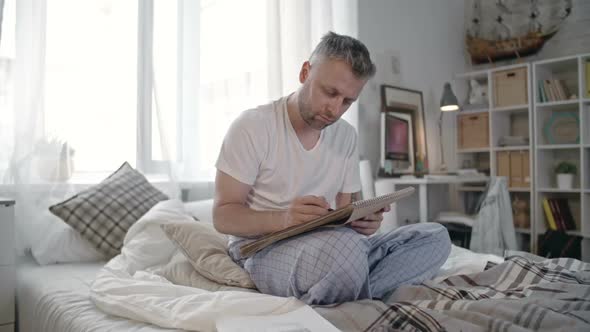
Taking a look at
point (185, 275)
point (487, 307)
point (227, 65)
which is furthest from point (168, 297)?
point (227, 65)

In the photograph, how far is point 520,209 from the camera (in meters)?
3.34

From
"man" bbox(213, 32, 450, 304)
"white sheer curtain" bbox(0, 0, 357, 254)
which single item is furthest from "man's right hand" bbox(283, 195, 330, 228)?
"white sheer curtain" bbox(0, 0, 357, 254)

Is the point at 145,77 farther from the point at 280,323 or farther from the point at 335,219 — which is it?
the point at 280,323

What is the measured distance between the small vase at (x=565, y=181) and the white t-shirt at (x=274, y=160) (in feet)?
8.20

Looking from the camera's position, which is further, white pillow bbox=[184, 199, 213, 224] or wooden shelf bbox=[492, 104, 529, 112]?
wooden shelf bbox=[492, 104, 529, 112]

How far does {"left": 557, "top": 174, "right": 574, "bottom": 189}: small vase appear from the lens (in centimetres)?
312

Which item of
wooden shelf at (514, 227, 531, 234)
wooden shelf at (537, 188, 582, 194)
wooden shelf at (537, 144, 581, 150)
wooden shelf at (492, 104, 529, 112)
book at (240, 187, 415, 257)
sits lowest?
wooden shelf at (514, 227, 531, 234)

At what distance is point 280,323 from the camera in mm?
757

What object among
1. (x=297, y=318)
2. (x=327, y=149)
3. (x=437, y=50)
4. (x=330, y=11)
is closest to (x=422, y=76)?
(x=437, y=50)

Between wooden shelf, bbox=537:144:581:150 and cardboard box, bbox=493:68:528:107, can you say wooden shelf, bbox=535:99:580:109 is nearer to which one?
cardboard box, bbox=493:68:528:107

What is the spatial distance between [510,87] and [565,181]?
31.2 inches

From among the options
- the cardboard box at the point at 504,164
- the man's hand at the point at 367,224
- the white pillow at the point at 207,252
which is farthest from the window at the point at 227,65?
the cardboard box at the point at 504,164

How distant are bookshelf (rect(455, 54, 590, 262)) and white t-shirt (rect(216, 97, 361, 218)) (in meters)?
2.46

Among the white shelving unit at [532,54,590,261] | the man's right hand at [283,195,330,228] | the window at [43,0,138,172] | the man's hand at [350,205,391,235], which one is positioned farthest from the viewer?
the white shelving unit at [532,54,590,261]
